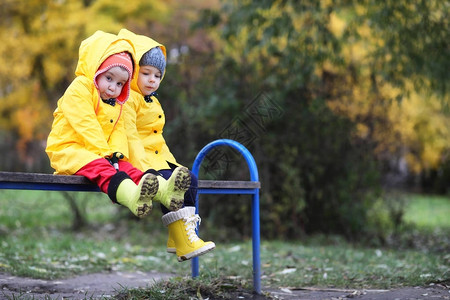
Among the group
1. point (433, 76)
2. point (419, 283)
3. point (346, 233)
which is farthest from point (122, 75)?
point (346, 233)

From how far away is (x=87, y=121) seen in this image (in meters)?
3.23

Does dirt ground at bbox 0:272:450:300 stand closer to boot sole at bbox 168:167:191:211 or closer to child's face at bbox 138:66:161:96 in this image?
boot sole at bbox 168:167:191:211

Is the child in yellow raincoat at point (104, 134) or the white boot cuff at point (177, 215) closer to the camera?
the child in yellow raincoat at point (104, 134)

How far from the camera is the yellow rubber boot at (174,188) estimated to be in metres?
3.05

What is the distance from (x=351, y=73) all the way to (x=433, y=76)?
1453 millimetres

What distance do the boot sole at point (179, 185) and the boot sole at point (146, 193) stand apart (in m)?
0.12

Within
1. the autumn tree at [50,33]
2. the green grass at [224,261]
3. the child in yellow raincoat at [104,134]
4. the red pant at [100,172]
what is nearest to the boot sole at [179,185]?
the child in yellow raincoat at [104,134]

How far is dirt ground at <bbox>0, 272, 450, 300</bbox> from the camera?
3.79 metres

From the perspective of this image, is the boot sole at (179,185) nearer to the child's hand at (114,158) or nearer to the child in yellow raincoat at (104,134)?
the child in yellow raincoat at (104,134)

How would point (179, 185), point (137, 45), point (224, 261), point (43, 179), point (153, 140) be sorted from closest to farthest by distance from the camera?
point (43, 179) → point (179, 185) → point (137, 45) → point (153, 140) → point (224, 261)

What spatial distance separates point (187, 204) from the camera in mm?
3480

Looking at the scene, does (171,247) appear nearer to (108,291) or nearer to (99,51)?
(108,291)

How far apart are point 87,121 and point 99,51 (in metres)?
0.44

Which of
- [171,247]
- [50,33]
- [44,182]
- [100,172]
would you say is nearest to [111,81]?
[100,172]
